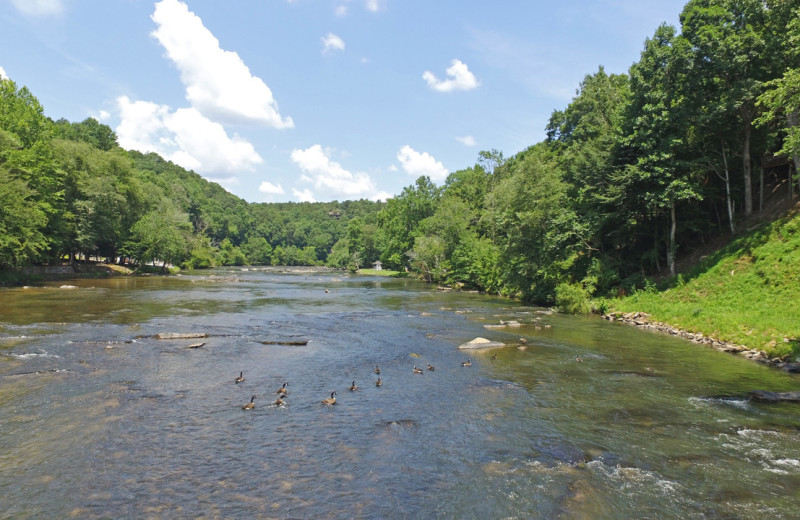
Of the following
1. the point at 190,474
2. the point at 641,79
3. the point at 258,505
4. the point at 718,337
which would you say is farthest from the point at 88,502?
the point at 641,79

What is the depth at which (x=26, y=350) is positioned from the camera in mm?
21656

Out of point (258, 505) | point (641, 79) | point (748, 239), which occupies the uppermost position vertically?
point (641, 79)

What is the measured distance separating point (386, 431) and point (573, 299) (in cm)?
3213

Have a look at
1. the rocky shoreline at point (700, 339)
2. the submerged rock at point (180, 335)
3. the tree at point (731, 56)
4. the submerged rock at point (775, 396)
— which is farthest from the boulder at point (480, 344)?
the tree at point (731, 56)

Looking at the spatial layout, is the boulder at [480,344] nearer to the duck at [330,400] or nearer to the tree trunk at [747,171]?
the duck at [330,400]

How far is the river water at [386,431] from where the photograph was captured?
9.80 meters

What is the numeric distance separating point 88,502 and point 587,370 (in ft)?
64.4

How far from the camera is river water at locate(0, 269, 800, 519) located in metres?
9.80

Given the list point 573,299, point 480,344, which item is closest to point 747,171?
point 573,299

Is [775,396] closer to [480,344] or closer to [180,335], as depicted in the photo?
[480,344]

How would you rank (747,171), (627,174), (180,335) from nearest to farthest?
(180,335), (747,171), (627,174)

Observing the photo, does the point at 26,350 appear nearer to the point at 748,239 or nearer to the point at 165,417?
the point at 165,417

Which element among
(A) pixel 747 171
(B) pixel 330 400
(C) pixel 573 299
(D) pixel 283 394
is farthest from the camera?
(C) pixel 573 299

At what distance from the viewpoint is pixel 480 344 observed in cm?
2650
